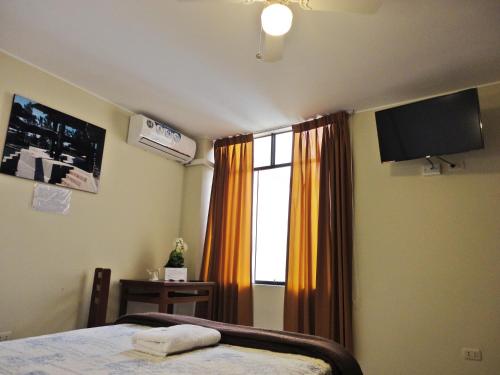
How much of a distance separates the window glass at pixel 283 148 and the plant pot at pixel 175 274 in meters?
1.65

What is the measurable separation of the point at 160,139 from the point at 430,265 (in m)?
2.98

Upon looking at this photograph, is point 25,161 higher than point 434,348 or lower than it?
higher

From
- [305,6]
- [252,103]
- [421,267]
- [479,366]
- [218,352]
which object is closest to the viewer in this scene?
[218,352]

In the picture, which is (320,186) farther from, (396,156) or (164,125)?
(164,125)

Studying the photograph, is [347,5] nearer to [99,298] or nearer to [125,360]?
[125,360]

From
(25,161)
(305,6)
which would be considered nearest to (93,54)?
(25,161)

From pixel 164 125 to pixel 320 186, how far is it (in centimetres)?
190

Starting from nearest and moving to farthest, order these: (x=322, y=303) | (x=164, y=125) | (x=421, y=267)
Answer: (x=421, y=267)
(x=322, y=303)
(x=164, y=125)

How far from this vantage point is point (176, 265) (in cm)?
378

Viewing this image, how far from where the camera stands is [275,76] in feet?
9.93

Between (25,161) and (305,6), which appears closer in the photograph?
(305,6)

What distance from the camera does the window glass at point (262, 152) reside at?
423 centimetres

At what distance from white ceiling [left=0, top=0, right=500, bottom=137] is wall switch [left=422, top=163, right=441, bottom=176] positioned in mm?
687

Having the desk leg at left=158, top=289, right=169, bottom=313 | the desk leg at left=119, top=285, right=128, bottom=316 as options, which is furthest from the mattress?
the desk leg at left=119, top=285, right=128, bottom=316
